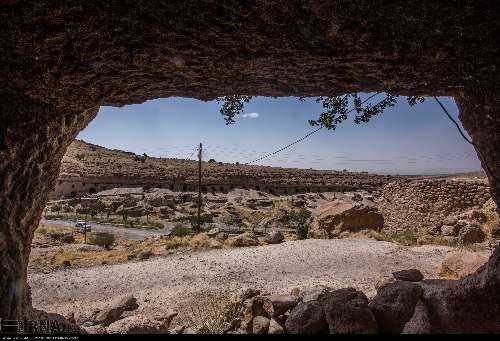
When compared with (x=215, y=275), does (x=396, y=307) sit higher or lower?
higher

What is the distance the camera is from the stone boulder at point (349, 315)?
15.1ft

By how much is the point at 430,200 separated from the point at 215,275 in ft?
40.9

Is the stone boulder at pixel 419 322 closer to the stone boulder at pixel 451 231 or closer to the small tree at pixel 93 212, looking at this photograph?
the stone boulder at pixel 451 231

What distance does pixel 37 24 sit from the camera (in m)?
2.80

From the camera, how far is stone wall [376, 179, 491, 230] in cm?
1692

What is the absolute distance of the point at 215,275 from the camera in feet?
36.1

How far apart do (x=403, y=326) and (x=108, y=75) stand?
4.79 meters

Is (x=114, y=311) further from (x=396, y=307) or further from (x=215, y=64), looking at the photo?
(x=215, y=64)

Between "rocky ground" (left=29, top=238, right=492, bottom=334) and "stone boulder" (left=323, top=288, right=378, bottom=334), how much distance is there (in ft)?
8.92

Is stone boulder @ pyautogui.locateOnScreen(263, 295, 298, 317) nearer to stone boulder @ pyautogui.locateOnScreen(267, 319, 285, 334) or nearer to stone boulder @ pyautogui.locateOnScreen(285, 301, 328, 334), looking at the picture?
stone boulder @ pyautogui.locateOnScreen(267, 319, 285, 334)

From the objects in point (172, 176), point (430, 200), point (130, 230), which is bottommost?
point (130, 230)

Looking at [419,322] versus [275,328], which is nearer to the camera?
[419,322]

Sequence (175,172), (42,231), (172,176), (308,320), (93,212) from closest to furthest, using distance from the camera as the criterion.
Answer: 1. (308,320)
2. (42,231)
3. (93,212)
4. (172,176)
5. (175,172)

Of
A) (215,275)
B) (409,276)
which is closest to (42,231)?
(215,275)
